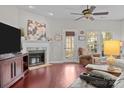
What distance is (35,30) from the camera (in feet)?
28.6

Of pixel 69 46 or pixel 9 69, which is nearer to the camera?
pixel 9 69

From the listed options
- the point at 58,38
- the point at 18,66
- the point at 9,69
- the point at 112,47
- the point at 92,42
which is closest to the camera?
the point at 112,47

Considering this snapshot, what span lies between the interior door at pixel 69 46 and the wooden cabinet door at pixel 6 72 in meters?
6.08

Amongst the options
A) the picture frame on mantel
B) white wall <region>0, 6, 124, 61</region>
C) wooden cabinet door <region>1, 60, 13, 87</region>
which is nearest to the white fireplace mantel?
white wall <region>0, 6, 124, 61</region>

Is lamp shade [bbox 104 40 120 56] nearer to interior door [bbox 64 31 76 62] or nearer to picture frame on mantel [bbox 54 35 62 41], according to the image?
picture frame on mantel [bbox 54 35 62 41]

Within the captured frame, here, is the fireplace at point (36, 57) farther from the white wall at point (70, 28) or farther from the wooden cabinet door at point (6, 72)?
the wooden cabinet door at point (6, 72)

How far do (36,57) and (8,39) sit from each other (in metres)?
3.99

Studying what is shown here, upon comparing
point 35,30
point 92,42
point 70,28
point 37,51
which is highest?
point 70,28

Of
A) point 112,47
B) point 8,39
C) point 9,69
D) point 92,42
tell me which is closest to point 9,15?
point 8,39

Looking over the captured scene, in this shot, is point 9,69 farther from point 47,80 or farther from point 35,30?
point 35,30

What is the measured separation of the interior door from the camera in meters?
10.5

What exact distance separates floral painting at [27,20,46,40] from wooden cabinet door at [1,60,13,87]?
3858 mm
